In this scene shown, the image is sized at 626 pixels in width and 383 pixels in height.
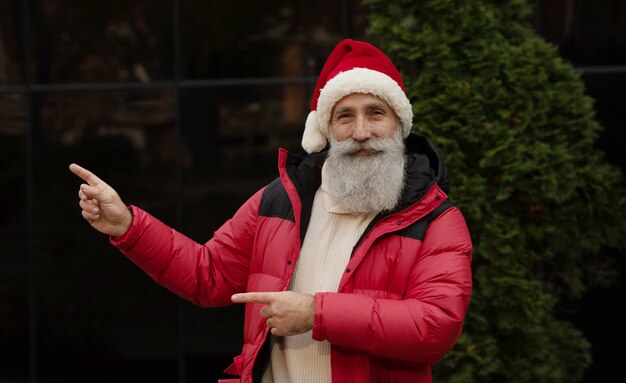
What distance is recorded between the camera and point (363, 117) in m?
3.25

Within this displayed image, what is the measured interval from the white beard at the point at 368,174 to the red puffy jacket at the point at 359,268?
0.06 metres

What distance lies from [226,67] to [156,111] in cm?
67

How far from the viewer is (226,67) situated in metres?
7.37

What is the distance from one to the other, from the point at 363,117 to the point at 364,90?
9 centimetres

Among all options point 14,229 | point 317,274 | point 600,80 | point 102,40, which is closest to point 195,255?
point 317,274

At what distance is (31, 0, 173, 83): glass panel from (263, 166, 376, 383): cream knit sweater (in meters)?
4.51

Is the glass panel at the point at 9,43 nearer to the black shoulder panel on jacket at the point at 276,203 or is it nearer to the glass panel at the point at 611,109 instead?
the glass panel at the point at 611,109

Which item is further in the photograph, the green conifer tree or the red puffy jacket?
the green conifer tree

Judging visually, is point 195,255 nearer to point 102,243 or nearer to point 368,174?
point 368,174

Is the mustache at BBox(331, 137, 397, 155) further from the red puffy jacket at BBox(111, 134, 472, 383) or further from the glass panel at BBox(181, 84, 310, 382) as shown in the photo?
the glass panel at BBox(181, 84, 310, 382)

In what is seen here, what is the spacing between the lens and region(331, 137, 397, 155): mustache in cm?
321

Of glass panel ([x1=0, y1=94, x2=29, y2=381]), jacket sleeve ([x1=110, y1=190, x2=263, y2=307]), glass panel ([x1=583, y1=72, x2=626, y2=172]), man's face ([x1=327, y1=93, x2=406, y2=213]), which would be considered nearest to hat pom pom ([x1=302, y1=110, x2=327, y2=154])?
man's face ([x1=327, y1=93, x2=406, y2=213])

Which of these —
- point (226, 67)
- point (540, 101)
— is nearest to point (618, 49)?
point (540, 101)

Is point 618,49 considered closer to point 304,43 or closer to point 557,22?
point 557,22
